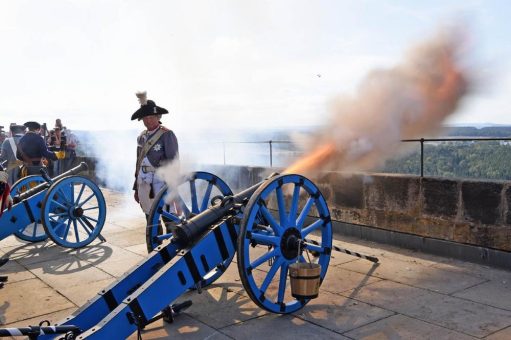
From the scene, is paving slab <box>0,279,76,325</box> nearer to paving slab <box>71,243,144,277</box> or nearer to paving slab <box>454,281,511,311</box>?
paving slab <box>71,243,144,277</box>

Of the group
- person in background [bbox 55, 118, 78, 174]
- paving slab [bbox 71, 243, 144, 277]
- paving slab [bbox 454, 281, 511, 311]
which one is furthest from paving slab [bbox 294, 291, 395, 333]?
person in background [bbox 55, 118, 78, 174]

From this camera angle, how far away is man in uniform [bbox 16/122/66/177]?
8.44 m

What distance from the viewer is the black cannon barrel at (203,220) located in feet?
13.6

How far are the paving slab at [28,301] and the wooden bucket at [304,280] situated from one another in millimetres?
2067

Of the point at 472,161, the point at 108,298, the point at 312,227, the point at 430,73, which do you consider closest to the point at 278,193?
the point at 312,227

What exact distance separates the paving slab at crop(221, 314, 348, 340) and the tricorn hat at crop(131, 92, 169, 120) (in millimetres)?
2676

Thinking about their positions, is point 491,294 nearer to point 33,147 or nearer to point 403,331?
point 403,331

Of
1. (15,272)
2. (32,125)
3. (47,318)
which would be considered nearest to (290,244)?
(47,318)

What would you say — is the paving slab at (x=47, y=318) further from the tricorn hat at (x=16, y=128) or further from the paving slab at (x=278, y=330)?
the tricorn hat at (x=16, y=128)

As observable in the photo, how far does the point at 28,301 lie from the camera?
4.90m

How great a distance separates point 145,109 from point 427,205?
3562 millimetres

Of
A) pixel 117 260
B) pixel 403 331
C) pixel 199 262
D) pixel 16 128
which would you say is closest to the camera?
pixel 403 331

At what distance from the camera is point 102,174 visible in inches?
609

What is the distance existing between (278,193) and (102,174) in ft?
39.1
